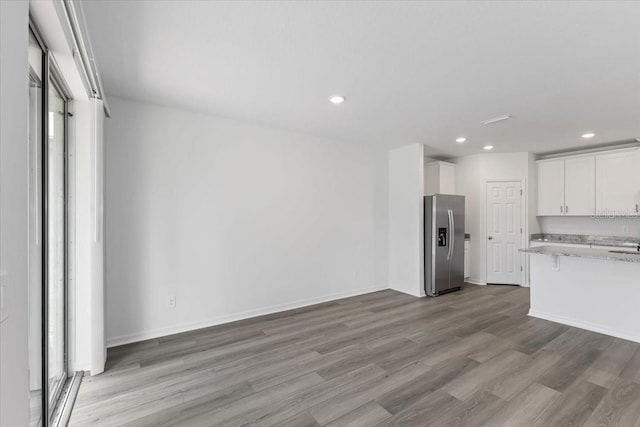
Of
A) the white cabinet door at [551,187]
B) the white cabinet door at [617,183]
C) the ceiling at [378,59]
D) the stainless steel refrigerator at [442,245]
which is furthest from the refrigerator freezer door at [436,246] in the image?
the white cabinet door at [617,183]

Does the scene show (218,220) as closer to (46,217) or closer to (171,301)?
(171,301)

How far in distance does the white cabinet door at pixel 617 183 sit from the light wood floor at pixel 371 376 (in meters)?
2.69

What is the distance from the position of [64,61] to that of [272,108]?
182cm

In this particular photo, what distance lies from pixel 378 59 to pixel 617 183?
514 cm

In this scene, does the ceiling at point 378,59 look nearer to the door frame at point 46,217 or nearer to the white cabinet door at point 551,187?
the door frame at point 46,217

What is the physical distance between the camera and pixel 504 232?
5.60 metres

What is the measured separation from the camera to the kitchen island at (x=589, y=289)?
3213 millimetres

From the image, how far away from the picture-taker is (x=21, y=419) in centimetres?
77

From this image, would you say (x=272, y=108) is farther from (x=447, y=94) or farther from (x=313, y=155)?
(x=447, y=94)

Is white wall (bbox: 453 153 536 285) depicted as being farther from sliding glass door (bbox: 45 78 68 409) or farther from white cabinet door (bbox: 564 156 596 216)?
sliding glass door (bbox: 45 78 68 409)

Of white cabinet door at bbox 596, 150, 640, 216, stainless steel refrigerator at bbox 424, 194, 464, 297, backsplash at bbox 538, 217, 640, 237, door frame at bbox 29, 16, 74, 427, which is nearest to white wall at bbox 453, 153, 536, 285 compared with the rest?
backsplash at bbox 538, 217, 640, 237

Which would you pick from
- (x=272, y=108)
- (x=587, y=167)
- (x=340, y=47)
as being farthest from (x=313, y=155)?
(x=587, y=167)

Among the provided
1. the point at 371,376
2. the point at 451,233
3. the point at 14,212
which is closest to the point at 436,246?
the point at 451,233

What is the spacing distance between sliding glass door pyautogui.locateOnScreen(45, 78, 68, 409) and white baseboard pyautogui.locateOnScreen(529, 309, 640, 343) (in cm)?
514
